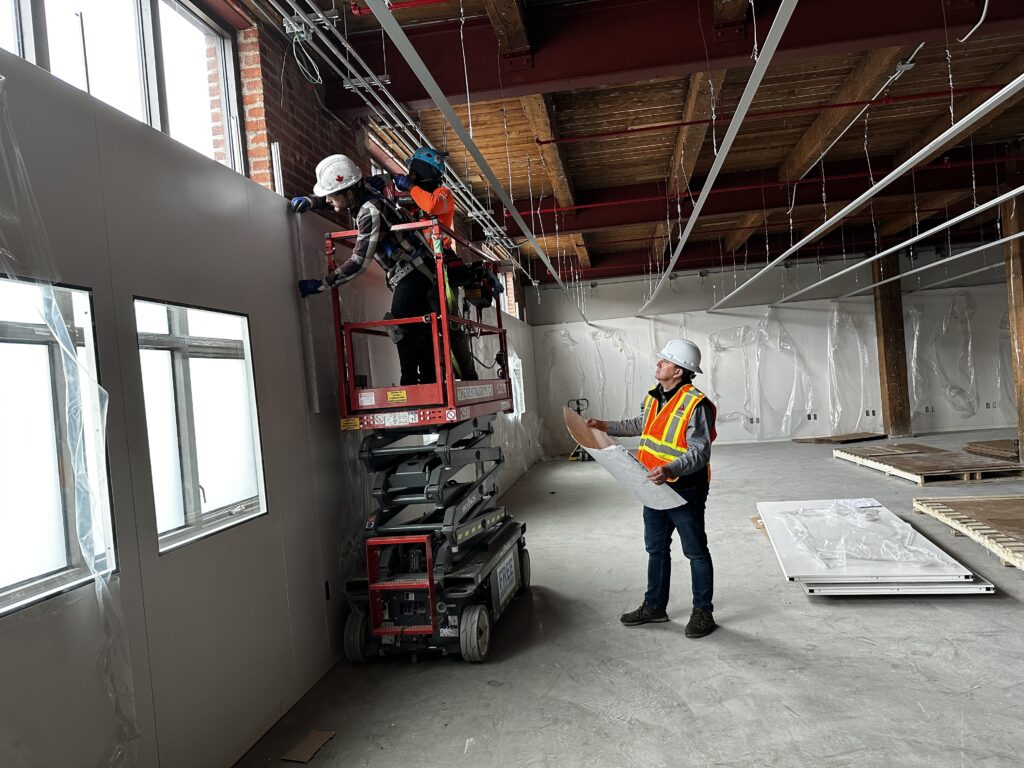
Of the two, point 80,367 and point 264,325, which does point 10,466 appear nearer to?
point 80,367

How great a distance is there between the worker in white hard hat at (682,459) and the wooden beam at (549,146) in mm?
2658

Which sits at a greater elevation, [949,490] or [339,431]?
[339,431]

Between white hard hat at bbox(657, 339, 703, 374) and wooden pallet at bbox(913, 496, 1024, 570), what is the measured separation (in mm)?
2574

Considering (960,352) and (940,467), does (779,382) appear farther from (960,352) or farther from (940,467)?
(940,467)

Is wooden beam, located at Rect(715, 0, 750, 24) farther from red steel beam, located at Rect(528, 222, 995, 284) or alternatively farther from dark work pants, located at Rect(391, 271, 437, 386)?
red steel beam, located at Rect(528, 222, 995, 284)

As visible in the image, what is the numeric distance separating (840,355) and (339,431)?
1269 cm

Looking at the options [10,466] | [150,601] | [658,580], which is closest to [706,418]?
[658,580]

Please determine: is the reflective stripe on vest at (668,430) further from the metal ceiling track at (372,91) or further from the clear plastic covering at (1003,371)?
the clear plastic covering at (1003,371)

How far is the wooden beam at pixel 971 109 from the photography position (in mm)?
6293

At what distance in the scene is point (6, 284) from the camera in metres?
2.12

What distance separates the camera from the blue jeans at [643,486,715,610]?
4.10m

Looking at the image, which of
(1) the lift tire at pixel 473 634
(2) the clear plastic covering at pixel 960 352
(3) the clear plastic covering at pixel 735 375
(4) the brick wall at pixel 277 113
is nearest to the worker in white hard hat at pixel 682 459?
(1) the lift tire at pixel 473 634

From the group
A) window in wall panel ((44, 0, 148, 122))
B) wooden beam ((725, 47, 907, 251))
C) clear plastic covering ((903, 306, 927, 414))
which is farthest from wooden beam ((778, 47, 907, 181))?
clear plastic covering ((903, 306, 927, 414))

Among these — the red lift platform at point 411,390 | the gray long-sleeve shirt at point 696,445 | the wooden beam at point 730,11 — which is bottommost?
the gray long-sleeve shirt at point 696,445
